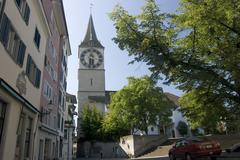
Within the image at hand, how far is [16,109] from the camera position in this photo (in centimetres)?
1456

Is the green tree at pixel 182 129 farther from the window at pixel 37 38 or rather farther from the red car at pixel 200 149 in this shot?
the window at pixel 37 38

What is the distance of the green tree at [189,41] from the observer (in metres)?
14.2

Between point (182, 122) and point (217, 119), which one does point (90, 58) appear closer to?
point (182, 122)

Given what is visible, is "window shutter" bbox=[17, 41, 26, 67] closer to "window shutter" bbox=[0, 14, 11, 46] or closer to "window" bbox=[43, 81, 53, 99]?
"window shutter" bbox=[0, 14, 11, 46]

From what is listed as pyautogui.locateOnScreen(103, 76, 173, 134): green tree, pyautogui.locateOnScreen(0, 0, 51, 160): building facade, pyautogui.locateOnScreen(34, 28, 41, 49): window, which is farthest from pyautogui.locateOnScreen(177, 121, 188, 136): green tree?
pyautogui.locateOnScreen(34, 28, 41, 49): window

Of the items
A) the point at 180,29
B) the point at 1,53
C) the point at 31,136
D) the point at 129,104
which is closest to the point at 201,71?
the point at 180,29

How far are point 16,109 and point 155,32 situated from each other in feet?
29.0

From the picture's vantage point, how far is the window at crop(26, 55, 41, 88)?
689 inches

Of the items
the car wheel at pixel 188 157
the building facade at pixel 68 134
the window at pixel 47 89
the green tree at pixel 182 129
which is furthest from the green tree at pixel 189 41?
the green tree at pixel 182 129

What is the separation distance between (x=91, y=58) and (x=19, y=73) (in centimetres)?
6105

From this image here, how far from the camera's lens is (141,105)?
1703 inches

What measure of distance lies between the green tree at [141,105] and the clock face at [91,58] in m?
30.5

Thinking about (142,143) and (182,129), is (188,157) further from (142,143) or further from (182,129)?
(182,129)

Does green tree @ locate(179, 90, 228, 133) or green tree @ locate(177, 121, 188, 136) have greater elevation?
green tree @ locate(177, 121, 188, 136)
